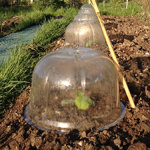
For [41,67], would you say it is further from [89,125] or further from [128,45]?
[128,45]

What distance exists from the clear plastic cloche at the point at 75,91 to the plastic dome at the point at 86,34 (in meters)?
2.01

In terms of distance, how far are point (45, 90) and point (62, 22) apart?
15.8 feet

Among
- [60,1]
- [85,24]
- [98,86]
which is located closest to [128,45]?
[85,24]

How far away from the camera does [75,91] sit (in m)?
1.78

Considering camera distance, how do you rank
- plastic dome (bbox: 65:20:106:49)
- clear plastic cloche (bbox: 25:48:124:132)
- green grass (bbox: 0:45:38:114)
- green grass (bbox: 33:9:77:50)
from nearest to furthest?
1. clear plastic cloche (bbox: 25:48:124:132)
2. green grass (bbox: 0:45:38:114)
3. plastic dome (bbox: 65:20:106:49)
4. green grass (bbox: 33:9:77:50)

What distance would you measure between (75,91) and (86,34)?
2322mm

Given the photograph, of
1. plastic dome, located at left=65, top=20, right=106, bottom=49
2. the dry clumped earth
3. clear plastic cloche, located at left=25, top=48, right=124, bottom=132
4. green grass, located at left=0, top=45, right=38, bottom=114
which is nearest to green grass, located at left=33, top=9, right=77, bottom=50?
plastic dome, located at left=65, top=20, right=106, bottom=49

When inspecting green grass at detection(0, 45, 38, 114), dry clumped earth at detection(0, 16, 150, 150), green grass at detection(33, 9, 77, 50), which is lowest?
dry clumped earth at detection(0, 16, 150, 150)

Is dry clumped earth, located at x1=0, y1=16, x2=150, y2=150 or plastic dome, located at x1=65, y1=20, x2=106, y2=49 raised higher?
plastic dome, located at x1=65, y1=20, x2=106, y2=49

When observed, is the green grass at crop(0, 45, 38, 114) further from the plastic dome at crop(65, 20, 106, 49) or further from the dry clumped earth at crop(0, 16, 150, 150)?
the plastic dome at crop(65, 20, 106, 49)

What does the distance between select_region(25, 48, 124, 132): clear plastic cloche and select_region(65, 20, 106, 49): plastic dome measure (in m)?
2.01

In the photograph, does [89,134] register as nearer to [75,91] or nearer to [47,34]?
[75,91]

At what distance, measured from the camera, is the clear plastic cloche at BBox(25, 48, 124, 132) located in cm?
177

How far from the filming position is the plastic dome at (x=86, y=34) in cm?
392
